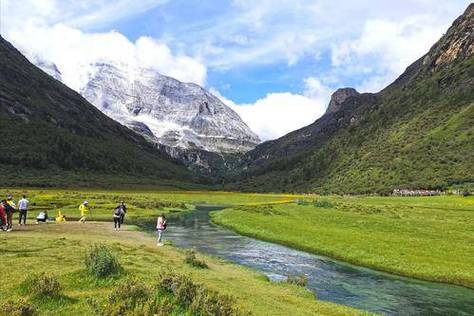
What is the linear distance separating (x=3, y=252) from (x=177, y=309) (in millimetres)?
19007

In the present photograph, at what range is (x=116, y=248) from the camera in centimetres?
4169

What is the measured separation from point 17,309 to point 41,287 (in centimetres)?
348

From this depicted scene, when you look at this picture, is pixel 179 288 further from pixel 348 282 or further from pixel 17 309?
pixel 348 282

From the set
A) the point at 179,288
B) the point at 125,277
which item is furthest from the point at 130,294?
the point at 125,277

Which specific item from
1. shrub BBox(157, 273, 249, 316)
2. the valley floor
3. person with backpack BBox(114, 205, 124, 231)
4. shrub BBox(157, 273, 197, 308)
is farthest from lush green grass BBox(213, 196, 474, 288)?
shrub BBox(157, 273, 197, 308)

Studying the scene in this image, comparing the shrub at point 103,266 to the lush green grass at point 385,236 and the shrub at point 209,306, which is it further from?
the lush green grass at point 385,236

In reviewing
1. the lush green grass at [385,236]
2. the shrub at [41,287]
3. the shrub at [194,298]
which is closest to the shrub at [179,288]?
the shrub at [194,298]

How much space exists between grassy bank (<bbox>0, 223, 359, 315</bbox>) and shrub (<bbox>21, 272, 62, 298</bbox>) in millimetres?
321

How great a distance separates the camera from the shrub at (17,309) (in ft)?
61.4

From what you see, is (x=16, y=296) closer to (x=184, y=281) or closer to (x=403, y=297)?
(x=184, y=281)

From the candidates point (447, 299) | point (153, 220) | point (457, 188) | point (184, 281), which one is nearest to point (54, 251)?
point (184, 281)

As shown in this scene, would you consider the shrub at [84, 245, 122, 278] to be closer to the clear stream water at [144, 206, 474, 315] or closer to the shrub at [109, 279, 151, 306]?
the shrub at [109, 279, 151, 306]

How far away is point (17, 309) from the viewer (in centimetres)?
1908

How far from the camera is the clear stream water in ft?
108
